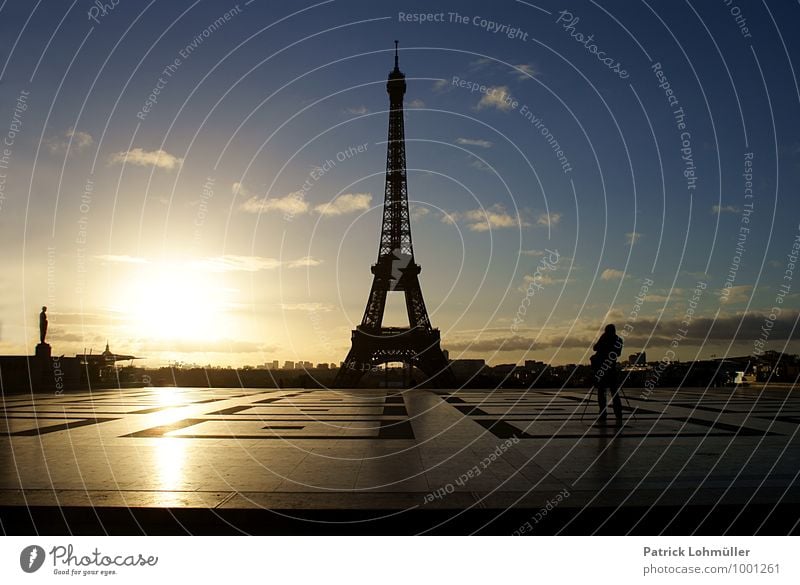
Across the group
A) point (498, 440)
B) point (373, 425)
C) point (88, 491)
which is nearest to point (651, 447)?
point (498, 440)

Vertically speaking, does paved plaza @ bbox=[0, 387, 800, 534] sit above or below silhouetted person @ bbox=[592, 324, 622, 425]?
below

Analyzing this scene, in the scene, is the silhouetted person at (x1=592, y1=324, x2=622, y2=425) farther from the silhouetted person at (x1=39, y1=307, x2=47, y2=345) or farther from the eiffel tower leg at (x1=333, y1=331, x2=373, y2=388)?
the eiffel tower leg at (x1=333, y1=331, x2=373, y2=388)

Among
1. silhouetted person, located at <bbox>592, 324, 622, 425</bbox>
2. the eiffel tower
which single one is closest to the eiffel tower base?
the eiffel tower

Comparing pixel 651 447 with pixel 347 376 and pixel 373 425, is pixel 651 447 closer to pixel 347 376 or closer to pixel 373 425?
pixel 373 425

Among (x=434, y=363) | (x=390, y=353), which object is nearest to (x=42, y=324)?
(x=390, y=353)

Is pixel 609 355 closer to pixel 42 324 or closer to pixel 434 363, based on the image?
pixel 42 324
